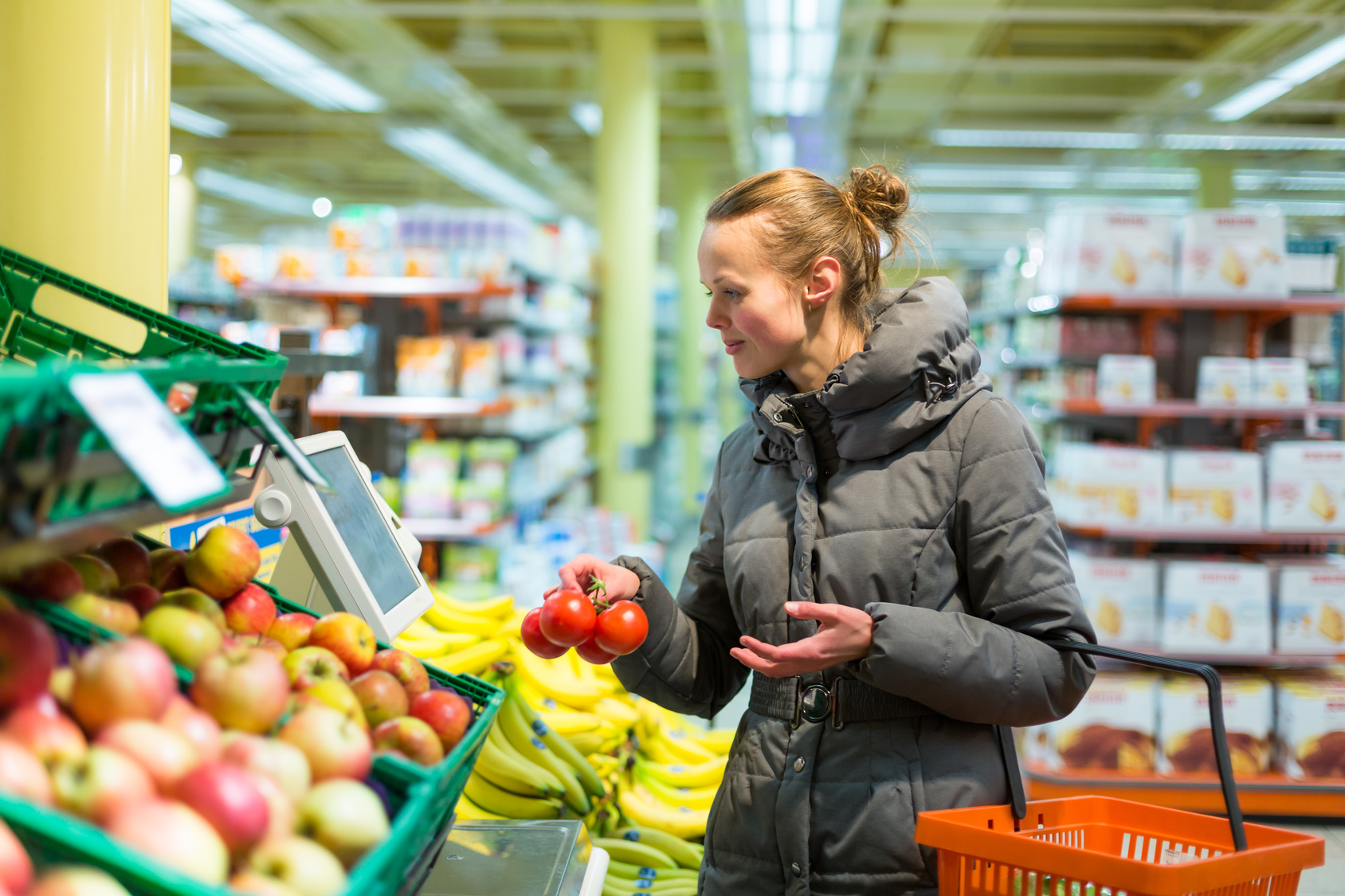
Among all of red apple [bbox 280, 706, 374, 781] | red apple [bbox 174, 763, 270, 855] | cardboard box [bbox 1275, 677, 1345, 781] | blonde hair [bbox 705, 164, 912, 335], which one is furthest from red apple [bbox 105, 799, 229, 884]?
cardboard box [bbox 1275, 677, 1345, 781]

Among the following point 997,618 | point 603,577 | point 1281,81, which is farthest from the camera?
point 1281,81

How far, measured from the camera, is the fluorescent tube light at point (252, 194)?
1490 cm

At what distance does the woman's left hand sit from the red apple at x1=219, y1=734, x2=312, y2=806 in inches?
26.8

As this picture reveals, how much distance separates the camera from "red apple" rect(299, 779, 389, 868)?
0.89m

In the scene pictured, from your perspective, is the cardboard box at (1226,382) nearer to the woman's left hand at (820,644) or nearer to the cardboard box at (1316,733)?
the cardboard box at (1316,733)

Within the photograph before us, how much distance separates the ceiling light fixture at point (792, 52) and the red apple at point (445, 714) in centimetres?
630

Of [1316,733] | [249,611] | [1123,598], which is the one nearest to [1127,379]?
[1123,598]

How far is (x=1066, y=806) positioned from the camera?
1607 millimetres

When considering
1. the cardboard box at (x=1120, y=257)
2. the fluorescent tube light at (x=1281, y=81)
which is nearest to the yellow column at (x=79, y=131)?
the cardboard box at (x=1120, y=257)

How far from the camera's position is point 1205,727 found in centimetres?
468

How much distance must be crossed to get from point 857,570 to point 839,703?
8.2 inches

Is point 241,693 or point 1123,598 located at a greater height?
point 241,693

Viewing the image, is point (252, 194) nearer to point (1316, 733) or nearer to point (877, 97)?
point (877, 97)

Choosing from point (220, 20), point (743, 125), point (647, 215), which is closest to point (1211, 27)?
point (743, 125)
